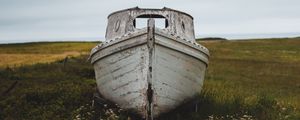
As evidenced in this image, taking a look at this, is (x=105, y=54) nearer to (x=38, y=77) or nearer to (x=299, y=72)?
(x=38, y=77)

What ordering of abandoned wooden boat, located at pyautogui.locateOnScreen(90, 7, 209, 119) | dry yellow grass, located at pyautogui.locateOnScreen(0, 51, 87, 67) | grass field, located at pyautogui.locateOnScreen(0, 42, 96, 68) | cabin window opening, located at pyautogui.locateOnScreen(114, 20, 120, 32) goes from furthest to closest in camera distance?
grass field, located at pyautogui.locateOnScreen(0, 42, 96, 68) < dry yellow grass, located at pyautogui.locateOnScreen(0, 51, 87, 67) < cabin window opening, located at pyautogui.locateOnScreen(114, 20, 120, 32) < abandoned wooden boat, located at pyautogui.locateOnScreen(90, 7, 209, 119)

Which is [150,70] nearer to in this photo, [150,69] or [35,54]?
[150,69]

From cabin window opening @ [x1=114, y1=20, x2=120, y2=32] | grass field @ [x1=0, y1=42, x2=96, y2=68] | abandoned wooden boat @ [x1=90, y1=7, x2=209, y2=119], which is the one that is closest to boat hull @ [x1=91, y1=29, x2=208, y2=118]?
abandoned wooden boat @ [x1=90, y1=7, x2=209, y2=119]

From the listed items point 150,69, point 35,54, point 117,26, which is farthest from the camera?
point 35,54

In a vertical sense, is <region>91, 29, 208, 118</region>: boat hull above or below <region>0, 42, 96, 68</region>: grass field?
above

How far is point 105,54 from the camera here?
11.7 metres

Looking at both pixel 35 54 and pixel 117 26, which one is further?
pixel 35 54

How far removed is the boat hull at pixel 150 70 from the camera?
1070 cm

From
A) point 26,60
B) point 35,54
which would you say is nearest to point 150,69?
point 26,60

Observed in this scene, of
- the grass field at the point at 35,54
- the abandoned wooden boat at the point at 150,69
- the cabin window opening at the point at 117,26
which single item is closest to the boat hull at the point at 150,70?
the abandoned wooden boat at the point at 150,69

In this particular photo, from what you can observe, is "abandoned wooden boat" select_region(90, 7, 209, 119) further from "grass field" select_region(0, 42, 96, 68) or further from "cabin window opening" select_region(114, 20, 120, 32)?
"grass field" select_region(0, 42, 96, 68)

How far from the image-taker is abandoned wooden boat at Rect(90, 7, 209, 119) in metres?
10.7

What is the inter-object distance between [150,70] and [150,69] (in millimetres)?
22

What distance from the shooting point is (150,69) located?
10609 mm
